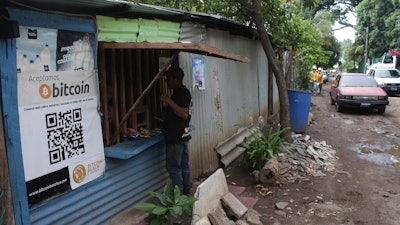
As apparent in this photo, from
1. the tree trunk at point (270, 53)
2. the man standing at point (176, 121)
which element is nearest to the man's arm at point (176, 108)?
the man standing at point (176, 121)

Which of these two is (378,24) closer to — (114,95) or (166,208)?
(114,95)

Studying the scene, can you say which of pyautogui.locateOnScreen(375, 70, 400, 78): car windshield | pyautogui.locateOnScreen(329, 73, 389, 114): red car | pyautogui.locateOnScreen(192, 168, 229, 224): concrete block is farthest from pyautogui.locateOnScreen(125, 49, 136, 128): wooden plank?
pyautogui.locateOnScreen(375, 70, 400, 78): car windshield

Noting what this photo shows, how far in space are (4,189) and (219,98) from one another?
4.76 meters

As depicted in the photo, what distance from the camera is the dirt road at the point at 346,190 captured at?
4785mm

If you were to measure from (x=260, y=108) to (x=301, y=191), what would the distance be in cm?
457

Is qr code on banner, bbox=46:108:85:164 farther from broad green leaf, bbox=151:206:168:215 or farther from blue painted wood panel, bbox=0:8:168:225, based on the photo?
broad green leaf, bbox=151:206:168:215

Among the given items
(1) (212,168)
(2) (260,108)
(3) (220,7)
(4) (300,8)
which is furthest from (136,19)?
(2) (260,108)

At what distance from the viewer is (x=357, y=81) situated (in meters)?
13.9

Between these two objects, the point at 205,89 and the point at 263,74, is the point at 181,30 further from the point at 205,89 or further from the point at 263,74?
the point at 263,74

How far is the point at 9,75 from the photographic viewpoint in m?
2.77

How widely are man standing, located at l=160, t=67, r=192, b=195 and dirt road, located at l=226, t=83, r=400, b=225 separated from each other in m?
1.39

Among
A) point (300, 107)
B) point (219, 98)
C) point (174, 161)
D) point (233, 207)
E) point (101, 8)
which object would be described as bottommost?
point (233, 207)

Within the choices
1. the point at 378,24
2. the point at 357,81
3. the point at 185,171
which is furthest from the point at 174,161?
the point at 378,24

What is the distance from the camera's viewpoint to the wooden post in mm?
2727
